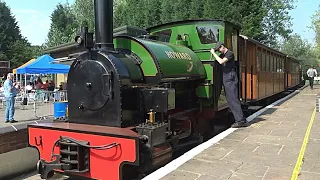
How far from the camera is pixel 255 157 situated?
4.34 metres

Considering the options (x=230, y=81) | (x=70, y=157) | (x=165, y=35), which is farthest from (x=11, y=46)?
(x=70, y=157)

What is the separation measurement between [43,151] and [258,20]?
26.2 meters

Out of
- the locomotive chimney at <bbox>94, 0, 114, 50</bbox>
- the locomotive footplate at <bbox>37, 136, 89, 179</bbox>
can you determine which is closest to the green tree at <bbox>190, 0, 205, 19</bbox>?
the locomotive chimney at <bbox>94, 0, 114, 50</bbox>

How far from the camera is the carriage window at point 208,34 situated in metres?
6.59

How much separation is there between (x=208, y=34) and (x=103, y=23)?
8.77ft

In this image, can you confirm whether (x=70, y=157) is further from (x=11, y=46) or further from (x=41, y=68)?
(x=11, y=46)

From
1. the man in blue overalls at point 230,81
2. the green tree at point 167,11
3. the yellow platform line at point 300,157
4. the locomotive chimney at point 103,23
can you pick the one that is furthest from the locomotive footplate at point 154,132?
the green tree at point 167,11

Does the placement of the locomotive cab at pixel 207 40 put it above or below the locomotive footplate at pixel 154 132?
above

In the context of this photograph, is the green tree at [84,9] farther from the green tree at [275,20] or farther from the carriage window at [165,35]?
the carriage window at [165,35]

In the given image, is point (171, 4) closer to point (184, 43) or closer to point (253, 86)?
point (253, 86)

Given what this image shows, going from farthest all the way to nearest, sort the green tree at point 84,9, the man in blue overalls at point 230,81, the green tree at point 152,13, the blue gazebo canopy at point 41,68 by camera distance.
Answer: the green tree at point 84,9 → the green tree at point 152,13 → the blue gazebo canopy at point 41,68 → the man in blue overalls at point 230,81

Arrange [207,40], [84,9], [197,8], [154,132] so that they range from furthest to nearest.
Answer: [84,9]
[197,8]
[207,40]
[154,132]

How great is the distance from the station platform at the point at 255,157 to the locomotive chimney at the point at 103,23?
2084 mm

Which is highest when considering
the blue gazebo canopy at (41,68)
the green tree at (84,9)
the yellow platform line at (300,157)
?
the green tree at (84,9)
